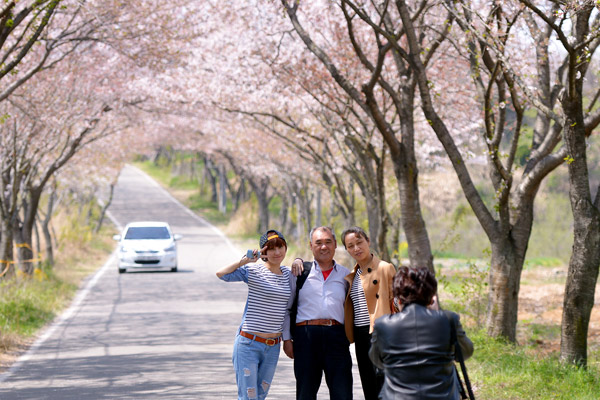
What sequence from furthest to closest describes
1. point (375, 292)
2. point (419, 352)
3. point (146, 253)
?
point (146, 253) → point (375, 292) → point (419, 352)

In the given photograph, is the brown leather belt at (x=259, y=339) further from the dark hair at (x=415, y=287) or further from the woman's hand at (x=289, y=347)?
the dark hair at (x=415, y=287)

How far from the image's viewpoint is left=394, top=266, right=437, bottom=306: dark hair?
4.79 meters

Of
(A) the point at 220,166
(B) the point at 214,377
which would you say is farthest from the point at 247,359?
(A) the point at 220,166

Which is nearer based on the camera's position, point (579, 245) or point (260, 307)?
point (260, 307)

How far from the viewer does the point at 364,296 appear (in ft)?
20.7

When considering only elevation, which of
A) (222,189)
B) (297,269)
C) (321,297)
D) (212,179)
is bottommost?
(321,297)

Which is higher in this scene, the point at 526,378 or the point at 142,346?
the point at 526,378

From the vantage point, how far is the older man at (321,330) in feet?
20.6

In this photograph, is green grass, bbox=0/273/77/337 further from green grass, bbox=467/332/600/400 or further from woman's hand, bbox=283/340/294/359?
woman's hand, bbox=283/340/294/359

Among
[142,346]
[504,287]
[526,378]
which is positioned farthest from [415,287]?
[142,346]

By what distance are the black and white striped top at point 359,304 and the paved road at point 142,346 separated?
9.44ft

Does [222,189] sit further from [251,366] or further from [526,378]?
[251,366]

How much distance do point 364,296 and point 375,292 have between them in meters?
0.09

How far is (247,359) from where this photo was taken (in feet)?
20.9
